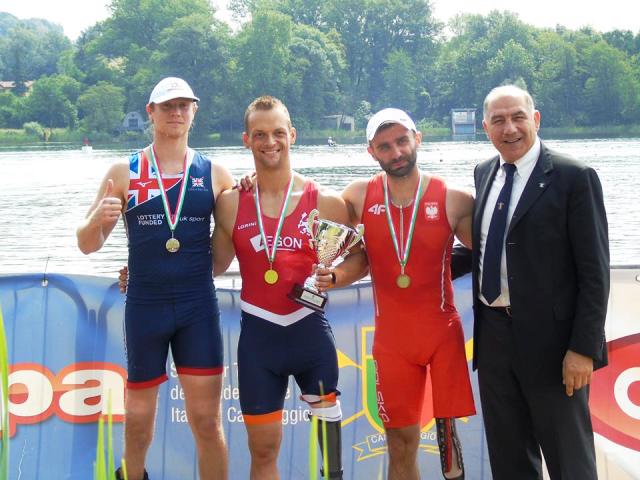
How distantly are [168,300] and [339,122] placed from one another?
298ft

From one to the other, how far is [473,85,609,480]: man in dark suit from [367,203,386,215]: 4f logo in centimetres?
55

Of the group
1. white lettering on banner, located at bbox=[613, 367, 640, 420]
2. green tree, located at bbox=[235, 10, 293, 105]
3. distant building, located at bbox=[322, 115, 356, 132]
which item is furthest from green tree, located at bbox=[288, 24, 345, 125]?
white lettering on banner, located at bbox=[613, 367, 640, 420]

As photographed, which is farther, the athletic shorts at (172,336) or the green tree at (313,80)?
the green tree at (313,80)

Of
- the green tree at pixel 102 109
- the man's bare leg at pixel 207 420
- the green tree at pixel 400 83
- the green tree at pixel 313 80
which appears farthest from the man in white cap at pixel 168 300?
the green tree at pixel 400 83

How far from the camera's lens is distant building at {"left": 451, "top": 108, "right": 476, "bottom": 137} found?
94488 millimetres

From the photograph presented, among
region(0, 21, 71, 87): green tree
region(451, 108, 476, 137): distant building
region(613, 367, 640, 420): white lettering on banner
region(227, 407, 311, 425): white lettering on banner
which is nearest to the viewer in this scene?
region(613, 367, 640, 420): white lettering on banner

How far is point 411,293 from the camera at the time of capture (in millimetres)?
4129

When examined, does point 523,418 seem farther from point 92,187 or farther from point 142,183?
point 92,187

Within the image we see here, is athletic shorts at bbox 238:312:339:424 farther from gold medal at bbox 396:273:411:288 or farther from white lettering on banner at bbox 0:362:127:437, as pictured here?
white lettering on banner at bbox 0:362:127:437

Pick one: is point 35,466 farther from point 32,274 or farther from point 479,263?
point 479,263

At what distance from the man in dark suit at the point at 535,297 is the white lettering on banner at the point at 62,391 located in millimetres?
2259

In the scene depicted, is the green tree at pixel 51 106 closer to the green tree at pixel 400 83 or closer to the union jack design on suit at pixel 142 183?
the green tree at pixel 400 83

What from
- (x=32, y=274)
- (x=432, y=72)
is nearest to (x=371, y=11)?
(x=432, y=72)

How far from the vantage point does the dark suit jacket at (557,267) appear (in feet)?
11.4
